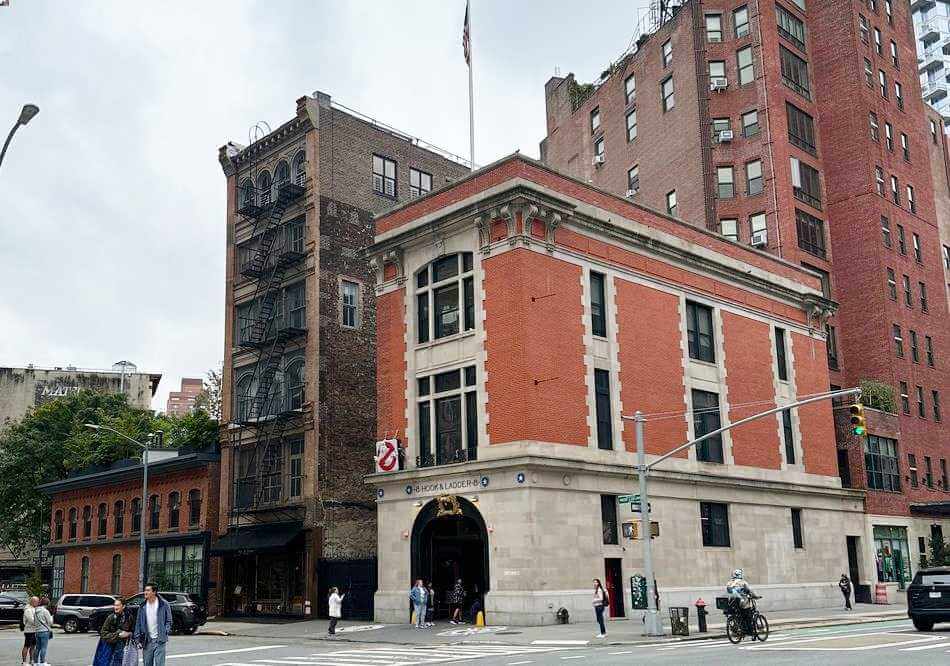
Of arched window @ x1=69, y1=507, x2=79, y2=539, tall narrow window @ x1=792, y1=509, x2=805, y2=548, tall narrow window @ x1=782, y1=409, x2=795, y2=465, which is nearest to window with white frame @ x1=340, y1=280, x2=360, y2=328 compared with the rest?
tall narrow window @ x1=782, y1=409, x2=795, y2=465

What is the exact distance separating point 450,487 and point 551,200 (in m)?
11.6

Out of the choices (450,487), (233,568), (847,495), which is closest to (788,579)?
(847,495)

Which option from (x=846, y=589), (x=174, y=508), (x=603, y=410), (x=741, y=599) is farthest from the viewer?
(x=174, y=508)

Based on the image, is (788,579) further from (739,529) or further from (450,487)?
(450,487)

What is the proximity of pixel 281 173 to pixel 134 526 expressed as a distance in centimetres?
2265

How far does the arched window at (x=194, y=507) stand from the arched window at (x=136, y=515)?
5.59m

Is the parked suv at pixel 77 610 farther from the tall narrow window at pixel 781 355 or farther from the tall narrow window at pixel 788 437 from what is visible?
the tall narrow window at pixel 781 355

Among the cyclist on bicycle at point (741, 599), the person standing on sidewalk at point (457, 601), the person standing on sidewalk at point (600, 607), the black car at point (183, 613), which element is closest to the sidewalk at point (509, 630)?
the person standing on sidewalk at point (600, 607)

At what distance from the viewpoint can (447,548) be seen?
40031mm

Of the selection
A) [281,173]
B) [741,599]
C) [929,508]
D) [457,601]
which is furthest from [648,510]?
[929,508]

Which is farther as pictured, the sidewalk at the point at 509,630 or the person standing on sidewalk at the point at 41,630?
the sidewalk at the point at 509,630

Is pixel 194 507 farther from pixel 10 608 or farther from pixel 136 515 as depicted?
pixel 10 608

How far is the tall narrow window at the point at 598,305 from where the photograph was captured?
129 feet

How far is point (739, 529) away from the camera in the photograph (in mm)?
43438
